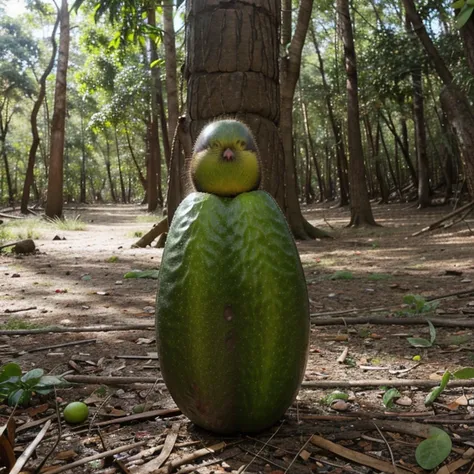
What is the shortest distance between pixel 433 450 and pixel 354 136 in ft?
36.9

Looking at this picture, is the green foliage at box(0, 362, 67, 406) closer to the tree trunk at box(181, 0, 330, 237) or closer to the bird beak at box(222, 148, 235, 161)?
the bird beak at box(222, 148, 235, 161)

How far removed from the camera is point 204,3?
316 cm

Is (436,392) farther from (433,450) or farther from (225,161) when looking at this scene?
(225,161)

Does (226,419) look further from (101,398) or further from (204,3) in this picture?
(204,3)

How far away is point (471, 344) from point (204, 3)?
2520mm

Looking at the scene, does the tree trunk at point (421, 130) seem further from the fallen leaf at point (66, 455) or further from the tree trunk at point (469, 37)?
the fallen leaf at point (66, 455)

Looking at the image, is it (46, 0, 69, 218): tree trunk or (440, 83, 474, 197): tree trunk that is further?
(46, 0, 69, 218): tree trunk

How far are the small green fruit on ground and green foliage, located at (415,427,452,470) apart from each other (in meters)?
1.08

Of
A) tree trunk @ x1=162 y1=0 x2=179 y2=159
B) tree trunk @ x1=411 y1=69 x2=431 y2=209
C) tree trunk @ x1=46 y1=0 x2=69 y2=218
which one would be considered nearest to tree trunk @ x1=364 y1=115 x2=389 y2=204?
tree trunk @ x1=411 y1=69 x2=431 y2=209

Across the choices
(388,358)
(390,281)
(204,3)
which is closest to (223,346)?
(388,358)

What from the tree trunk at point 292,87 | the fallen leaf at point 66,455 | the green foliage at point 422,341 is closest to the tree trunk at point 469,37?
the tree trunk at point 292,87

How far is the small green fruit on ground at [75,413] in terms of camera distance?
1729 mm

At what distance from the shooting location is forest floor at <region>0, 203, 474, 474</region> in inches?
58.5

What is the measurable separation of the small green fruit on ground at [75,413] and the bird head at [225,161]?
0.87 meters
